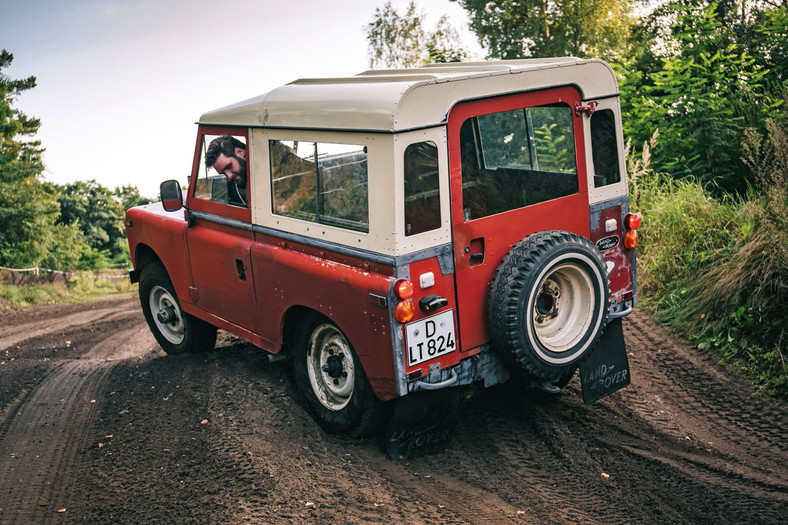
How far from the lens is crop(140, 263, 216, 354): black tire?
22.8 feet

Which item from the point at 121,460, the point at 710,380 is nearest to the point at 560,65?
the point at 710,380

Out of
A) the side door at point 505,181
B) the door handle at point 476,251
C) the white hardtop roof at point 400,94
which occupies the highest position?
the white hardtop roof at point 400,94

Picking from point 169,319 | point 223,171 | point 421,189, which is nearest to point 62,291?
point 169,319

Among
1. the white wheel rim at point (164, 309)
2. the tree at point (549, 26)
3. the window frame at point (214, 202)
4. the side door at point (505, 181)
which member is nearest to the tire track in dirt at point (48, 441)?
the white wheel rim at point (164, 309)

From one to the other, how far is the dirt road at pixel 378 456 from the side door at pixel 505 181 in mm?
1007

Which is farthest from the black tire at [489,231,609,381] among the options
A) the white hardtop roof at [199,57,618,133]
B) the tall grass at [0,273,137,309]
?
the tall grass at [0,273,137,309]

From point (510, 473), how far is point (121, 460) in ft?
8.66

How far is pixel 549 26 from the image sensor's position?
23.0 m

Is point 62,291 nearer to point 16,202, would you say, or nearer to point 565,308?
point 16,202

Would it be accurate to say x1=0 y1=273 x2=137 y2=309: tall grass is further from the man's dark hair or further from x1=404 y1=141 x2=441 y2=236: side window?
x1=404 y1=141 x2=441 y2=236: side window

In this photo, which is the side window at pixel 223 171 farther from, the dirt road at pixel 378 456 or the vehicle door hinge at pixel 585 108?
the vehicle door hinge at pixel 585 108

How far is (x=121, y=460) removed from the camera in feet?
16.4

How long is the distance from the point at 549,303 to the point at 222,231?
266 cm

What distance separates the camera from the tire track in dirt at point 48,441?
4531 mm
